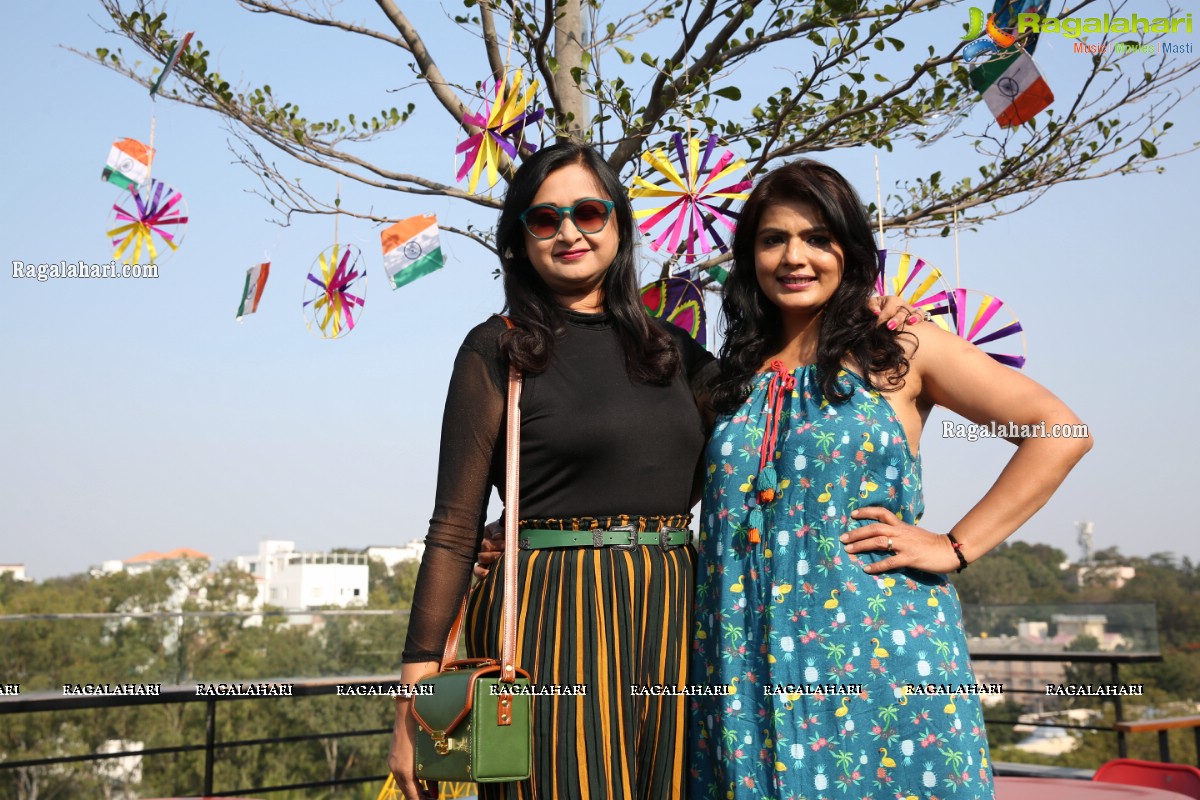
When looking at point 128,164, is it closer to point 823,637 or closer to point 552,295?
point 552,295

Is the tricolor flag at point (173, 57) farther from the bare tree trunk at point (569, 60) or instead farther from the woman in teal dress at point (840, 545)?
the woman in teal dress at point (840, 545)

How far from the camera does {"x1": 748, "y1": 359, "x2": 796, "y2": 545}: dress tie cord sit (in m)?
1.78

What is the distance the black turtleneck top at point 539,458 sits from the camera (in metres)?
1.81

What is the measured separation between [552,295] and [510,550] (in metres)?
0.51

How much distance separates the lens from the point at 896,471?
1779 mm

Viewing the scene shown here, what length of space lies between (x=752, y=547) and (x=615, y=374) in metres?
0.39

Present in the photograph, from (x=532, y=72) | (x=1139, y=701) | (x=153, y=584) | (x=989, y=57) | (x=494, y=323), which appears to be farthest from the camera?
(x=1139, y=701)

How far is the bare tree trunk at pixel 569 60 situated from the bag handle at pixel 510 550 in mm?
1253

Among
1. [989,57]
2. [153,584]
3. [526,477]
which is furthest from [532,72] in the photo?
[153,584]

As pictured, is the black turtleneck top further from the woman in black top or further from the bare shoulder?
the bare shoulder

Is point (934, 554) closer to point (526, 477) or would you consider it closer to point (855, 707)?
point (855, 707)

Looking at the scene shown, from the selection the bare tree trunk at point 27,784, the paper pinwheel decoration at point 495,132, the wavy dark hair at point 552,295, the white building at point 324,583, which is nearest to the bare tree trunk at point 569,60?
the paper pinwheel decoration at point 495,132

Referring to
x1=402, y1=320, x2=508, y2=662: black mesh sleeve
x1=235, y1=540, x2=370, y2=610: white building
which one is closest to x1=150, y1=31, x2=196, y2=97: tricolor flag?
x1=402, y1=320, x2=508, y2=662: black mesh sleeve

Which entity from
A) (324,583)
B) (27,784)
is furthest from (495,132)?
(27,784)
